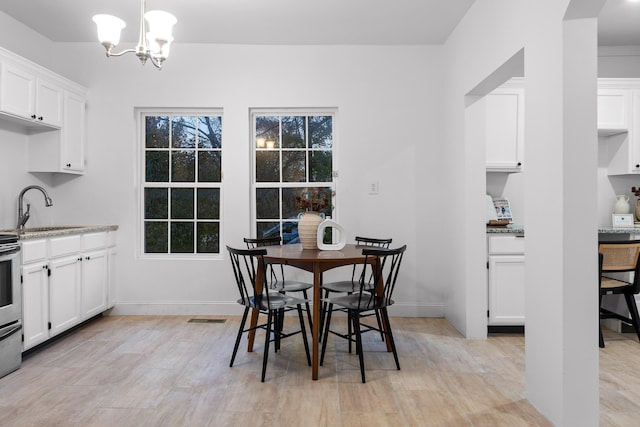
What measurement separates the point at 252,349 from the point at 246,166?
1843mm

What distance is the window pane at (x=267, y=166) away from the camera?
445cm

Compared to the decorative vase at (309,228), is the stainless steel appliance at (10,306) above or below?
below

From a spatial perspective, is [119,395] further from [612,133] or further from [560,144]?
[612,133]

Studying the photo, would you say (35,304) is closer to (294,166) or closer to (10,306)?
(10,306)

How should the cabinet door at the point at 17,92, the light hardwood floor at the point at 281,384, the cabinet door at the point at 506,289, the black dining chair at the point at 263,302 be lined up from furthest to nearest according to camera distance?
the cabinet door at the point at 506,289 < the cabinet door at the point at 17,92 < the black dining chair at the point at 263,302 < the light hardwood floor at the point at 281,384

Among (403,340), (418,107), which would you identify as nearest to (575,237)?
(403,340)

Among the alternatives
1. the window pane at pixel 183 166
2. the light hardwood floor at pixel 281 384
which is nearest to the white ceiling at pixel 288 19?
the window pane at pixel 183 166

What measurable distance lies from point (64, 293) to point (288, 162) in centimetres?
232

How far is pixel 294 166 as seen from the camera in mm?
4449

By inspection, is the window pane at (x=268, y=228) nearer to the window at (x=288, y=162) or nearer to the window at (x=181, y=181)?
the window at (x=288, y=162)

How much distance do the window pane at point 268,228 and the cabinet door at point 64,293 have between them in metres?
1.65

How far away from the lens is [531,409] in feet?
7.72

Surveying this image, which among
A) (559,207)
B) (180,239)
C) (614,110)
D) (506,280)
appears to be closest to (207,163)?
(180,239)

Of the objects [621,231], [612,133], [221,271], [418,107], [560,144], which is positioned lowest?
[221,271]
